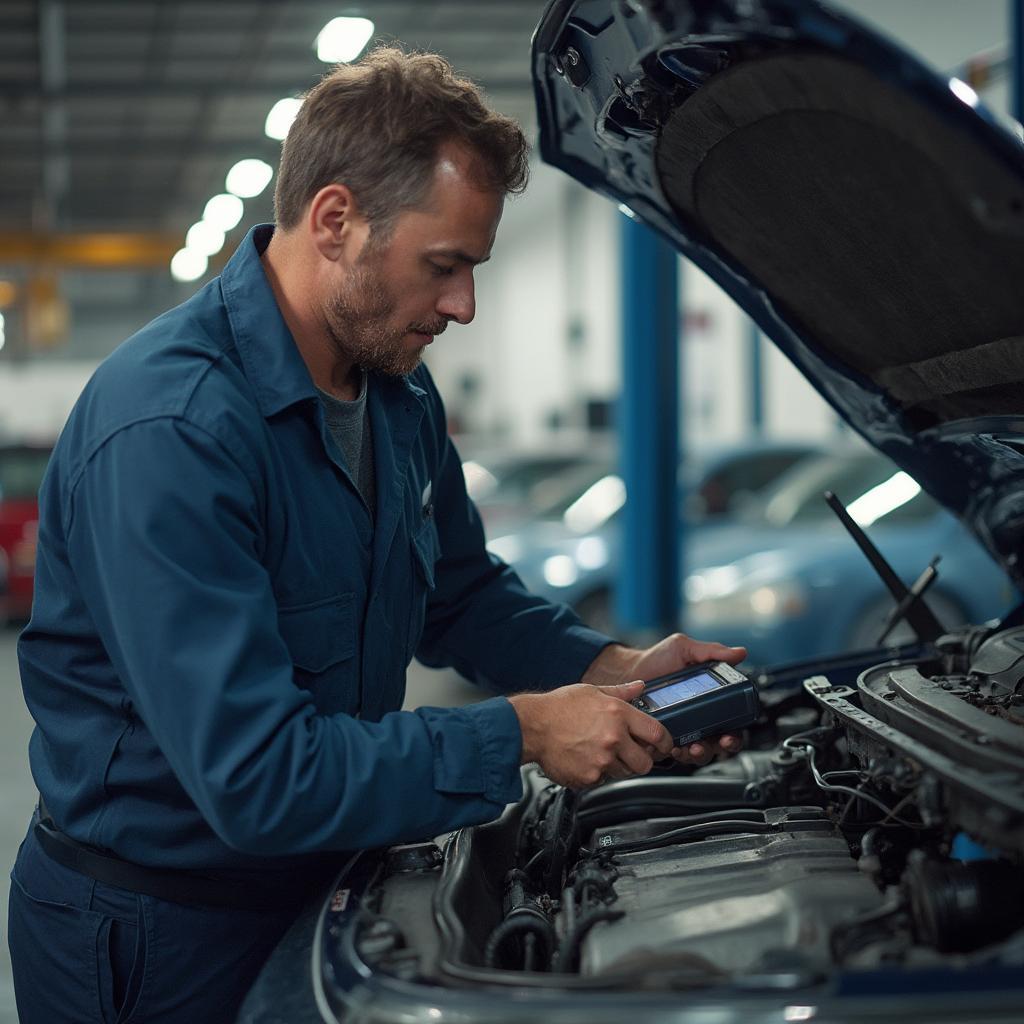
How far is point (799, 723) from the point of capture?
2.16 m

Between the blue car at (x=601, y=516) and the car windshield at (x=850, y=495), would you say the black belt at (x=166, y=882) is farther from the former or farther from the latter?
the blue car at (x=601, y=516)

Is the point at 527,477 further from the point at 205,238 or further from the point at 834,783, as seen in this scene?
the point at 205,238

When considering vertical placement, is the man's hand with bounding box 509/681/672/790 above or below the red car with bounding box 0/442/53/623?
below

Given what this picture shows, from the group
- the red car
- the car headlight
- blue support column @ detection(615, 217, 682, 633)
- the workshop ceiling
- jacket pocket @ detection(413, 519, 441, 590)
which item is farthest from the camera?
the workshop ceiling

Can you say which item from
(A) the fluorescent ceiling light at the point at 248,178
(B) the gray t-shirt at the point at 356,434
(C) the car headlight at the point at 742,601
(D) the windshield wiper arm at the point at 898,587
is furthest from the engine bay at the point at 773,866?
(A) the fluorescent ceiling light at the point at 248,178

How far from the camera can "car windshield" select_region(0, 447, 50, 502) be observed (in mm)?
9102

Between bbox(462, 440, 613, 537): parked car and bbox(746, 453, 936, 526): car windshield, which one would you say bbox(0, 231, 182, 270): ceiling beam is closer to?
bbox(462, 440, 613, 537): parked car

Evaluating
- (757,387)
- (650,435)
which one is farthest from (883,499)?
(757,387)

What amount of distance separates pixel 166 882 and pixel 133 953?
4.0 inches

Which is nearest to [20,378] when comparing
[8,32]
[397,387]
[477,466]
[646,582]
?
[8,32]

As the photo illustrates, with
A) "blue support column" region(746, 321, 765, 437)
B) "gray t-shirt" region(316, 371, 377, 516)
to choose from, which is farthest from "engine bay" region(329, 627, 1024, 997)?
"blue support column" region(746, 321, 765, 437)

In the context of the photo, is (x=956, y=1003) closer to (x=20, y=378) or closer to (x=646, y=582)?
(x=646, y=582)

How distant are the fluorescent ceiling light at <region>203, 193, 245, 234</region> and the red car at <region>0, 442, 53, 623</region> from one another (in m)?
4.56

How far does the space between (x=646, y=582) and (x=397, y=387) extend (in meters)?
4.34
